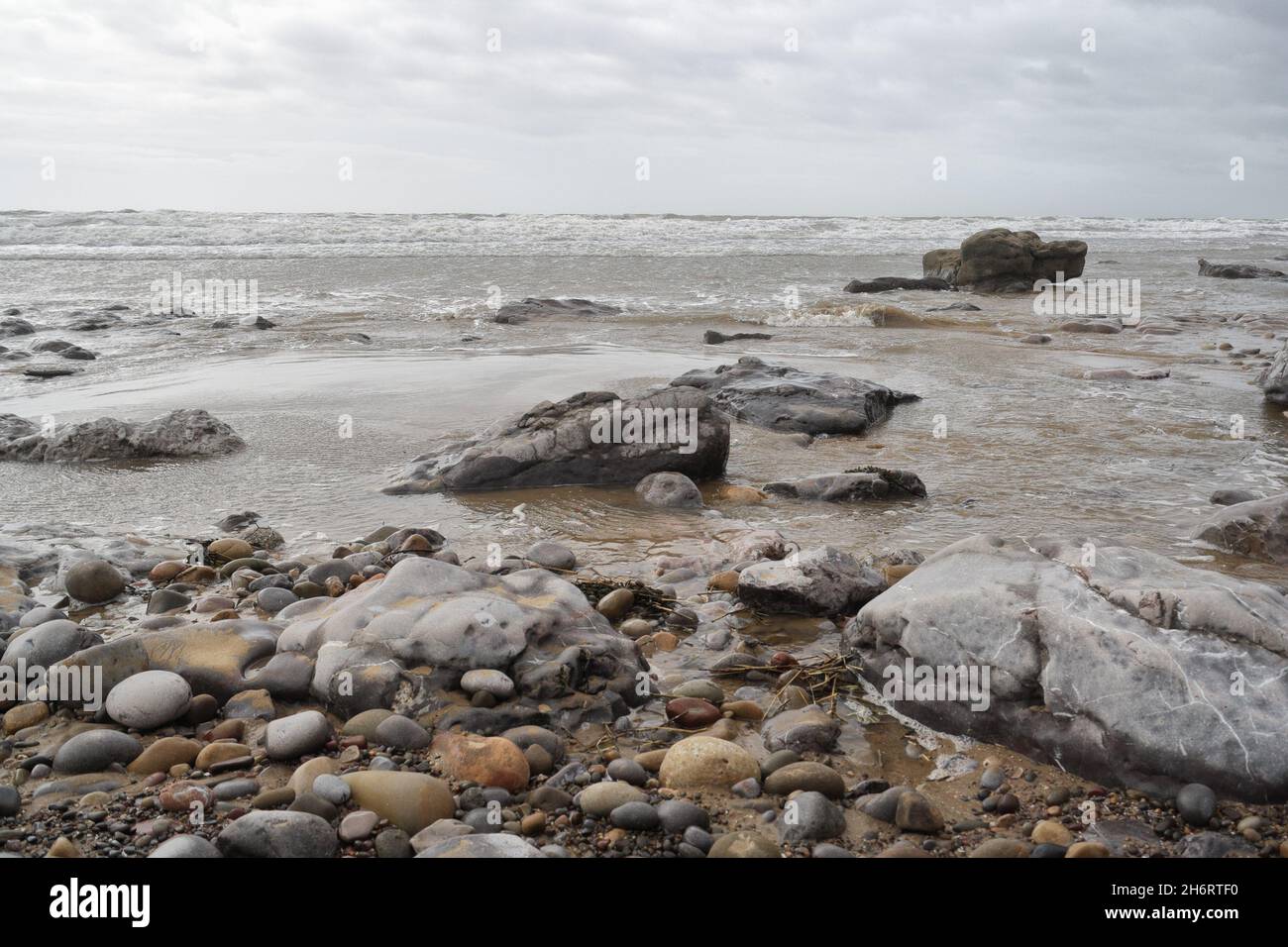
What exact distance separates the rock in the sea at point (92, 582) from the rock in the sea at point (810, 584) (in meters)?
3.06

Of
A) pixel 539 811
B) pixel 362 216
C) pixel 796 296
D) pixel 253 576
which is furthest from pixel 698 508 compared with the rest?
pixel 362 216

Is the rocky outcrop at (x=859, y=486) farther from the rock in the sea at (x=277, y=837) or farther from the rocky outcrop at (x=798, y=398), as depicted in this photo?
the rock in the sea at (x=277, y=837)

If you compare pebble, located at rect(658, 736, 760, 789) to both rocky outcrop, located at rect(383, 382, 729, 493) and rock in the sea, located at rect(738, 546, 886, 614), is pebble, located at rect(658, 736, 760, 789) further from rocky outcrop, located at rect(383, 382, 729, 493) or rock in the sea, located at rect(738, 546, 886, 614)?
rocky outcrop, located at rect(383, 382, 729, 493)

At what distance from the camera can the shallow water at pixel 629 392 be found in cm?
613

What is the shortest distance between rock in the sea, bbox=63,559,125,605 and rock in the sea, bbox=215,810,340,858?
242cm

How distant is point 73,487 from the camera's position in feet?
22.0

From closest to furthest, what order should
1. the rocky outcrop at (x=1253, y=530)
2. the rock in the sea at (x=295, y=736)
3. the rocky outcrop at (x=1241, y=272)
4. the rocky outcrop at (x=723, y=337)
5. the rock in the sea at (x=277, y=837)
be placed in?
the rock in the sea at (x=277, y=837), the rock in the sea at (x=295, y=736), the rocky outcrop at (x=1253, y=530), the rocky outcrop at (x=723, y=337), the rocky outcrop at (x=1241, y=272)

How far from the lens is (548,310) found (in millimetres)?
17094

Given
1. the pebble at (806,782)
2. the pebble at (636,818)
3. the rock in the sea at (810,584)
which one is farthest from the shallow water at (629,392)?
the pebble at (636,818)

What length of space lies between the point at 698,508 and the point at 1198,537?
115 inches

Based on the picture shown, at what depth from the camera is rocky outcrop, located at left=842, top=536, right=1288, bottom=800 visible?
119 inches

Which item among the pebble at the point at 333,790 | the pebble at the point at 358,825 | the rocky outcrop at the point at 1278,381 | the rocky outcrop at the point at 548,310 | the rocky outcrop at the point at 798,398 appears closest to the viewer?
the pebble at the point at 358,825

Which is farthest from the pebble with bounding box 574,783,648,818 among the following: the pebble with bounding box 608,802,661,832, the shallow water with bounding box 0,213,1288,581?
the shallow water with bounding box 0,213,1288,581
